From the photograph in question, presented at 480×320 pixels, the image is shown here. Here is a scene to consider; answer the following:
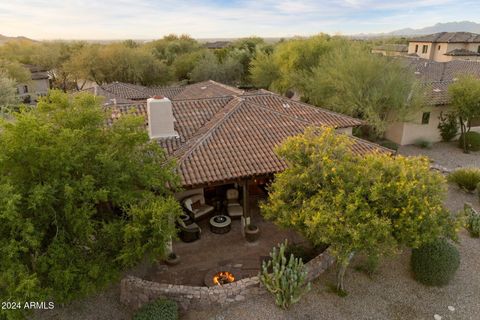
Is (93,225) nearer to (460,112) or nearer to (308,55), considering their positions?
(460,112)

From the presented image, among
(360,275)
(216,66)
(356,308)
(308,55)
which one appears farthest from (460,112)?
(216,66)

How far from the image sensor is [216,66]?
159 feet

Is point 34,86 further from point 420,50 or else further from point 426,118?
point 420,50

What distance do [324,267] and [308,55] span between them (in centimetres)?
2778

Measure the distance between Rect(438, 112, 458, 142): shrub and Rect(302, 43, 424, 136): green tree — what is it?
4.87 m

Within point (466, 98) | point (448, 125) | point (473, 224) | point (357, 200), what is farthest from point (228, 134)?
point (448, 125)

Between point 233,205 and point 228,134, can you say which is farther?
point 233,205

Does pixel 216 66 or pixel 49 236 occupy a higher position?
pixel 216 66

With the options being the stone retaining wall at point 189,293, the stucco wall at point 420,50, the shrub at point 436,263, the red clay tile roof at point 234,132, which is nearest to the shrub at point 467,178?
the red clay tile roof at point 234,132

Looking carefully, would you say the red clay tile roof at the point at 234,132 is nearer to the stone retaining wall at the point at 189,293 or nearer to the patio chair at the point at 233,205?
the patio chair at the point at 233,205

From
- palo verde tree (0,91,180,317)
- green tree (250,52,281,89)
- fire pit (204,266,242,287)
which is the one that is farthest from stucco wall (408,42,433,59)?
palo verde tree (0,91,180,317)

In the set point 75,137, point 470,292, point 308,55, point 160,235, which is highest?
point 308,55

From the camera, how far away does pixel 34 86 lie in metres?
48.1

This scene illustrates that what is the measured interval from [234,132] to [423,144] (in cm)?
1754
